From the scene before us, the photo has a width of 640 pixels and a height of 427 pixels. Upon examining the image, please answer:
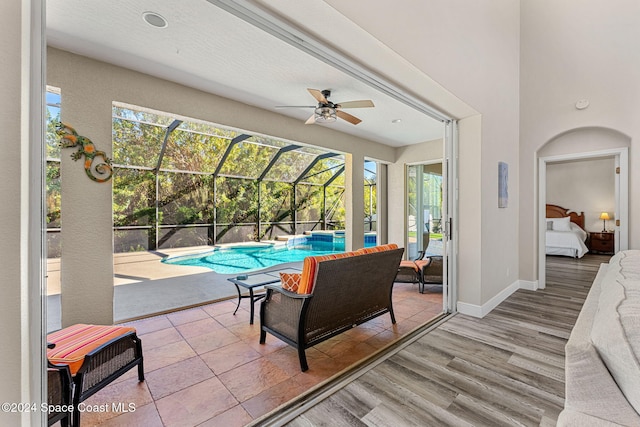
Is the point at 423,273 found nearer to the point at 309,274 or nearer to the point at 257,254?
the point at 309,274

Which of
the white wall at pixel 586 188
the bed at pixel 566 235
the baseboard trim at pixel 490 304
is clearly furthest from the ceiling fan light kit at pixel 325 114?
the bed at pixel 566 235

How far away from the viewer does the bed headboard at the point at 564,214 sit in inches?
322

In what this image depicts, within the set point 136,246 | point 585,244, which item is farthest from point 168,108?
point 585,244

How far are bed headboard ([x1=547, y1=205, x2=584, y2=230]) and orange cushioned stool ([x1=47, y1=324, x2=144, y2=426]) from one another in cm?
1070

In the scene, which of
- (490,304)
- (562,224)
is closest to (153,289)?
(490,304)

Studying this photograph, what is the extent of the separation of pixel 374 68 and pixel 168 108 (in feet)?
8.82

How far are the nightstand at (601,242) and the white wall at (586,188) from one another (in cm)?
49

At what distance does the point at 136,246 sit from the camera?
7.58 meters

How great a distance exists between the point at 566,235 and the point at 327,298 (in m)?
7.77

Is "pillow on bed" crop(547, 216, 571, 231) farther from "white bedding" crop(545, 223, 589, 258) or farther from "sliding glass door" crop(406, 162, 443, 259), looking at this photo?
"sliding glass door" crop(406, 162, 443, 259)

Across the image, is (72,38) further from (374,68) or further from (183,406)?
(183,406)

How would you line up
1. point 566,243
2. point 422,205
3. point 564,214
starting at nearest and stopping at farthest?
point 566,243 → point 422,205 → point 564,214

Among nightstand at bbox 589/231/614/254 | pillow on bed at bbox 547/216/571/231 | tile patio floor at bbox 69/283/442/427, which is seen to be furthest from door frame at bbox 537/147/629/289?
nightstand at bbox 589/231/614/254

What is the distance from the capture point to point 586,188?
8109 mm
